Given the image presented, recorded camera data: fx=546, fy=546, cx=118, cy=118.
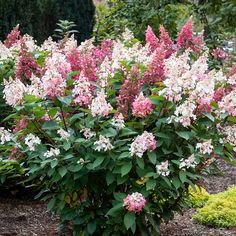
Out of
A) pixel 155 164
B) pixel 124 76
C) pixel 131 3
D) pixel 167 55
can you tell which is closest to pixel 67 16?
pixel 131 3

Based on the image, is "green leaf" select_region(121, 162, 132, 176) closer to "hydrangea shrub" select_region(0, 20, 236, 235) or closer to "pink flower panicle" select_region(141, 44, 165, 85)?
"hydrangea shrub" select_region(0, 20, 236, 235)

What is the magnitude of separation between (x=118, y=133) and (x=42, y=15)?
4.29 meters

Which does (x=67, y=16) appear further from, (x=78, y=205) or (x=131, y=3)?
(x=78, y=205)

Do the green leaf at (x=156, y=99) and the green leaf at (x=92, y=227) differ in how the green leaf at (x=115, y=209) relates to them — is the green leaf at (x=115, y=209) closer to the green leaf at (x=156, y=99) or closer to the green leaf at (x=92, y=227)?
the green leaf at (x=92, y=227)

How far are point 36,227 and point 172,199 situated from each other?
3.77ft

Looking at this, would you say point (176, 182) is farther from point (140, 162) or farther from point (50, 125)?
point (50, 125)

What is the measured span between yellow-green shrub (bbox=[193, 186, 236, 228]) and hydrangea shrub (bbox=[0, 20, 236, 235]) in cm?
102

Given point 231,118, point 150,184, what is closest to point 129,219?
point 150,184

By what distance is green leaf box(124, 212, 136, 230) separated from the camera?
2.90 metres

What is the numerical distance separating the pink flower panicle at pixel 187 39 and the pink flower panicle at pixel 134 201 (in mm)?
1309

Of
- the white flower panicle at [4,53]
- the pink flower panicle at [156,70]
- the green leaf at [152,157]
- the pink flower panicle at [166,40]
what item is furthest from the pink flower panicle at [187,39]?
the white flower panicle at [4,53]

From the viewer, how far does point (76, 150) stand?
3.04 meters

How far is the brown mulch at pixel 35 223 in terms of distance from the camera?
387 centimetres

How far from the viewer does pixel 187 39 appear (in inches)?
146
